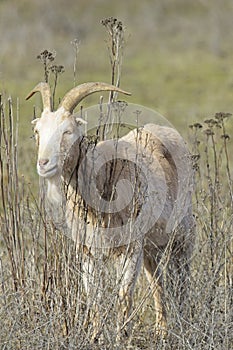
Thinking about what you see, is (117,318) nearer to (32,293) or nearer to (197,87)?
(32,293)

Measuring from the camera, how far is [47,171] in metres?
5.11

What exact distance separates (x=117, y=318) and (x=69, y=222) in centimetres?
78

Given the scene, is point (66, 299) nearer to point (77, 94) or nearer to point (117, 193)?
point (117, 193)

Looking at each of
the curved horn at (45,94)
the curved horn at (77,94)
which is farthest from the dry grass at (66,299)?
the curved horn at (77,94)

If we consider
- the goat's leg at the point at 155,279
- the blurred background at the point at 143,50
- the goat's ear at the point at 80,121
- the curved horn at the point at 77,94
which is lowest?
the goat's leg at the point at 155,279

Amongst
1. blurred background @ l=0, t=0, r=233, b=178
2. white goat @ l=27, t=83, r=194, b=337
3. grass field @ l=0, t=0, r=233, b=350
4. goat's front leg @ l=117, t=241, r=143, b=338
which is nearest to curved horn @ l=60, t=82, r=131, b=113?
white goat @ l=27, t=83, r=194, b=337

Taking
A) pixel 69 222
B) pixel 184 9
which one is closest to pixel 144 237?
pixel 69 222

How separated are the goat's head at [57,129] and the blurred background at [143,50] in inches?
220

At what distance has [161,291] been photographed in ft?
21.7

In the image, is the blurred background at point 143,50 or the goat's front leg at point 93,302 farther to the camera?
the blurred background at point 143,50

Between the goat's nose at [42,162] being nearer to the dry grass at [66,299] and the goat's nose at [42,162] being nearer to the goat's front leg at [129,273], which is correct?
the dry grass at [66,299]

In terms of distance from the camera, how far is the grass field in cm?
528

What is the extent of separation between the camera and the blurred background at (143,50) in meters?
22.3

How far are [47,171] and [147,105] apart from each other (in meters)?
16.2
